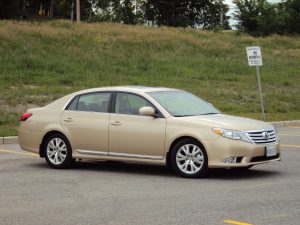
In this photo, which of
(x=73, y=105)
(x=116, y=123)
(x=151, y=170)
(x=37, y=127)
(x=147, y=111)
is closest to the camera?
(x=147, y=111)

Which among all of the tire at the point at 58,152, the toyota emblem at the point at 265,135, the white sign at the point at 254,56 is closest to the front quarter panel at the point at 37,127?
the tire at the point at 58,152

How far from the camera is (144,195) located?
939cm

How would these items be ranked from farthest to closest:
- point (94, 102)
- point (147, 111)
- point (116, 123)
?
point (94, 102) → point (116, 123) → point (147, 111)

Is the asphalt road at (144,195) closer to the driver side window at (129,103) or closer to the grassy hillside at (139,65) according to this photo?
the driver side window at (129,103)

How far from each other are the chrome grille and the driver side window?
184cm

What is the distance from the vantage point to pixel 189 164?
11023mm

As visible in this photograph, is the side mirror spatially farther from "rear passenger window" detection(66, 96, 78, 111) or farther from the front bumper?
"rear passenger window" detection(66, 96, 78, 111)

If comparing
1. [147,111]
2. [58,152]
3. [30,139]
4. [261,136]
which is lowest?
[58,152]

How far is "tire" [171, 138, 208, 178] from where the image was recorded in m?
10.9

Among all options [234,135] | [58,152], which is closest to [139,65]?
[58,152]

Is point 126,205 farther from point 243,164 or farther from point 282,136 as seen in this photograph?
point 282,136

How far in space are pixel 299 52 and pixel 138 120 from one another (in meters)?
39.0

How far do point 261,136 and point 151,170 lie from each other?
7.21ft

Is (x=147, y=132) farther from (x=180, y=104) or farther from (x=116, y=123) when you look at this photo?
(x=180, y=104)
